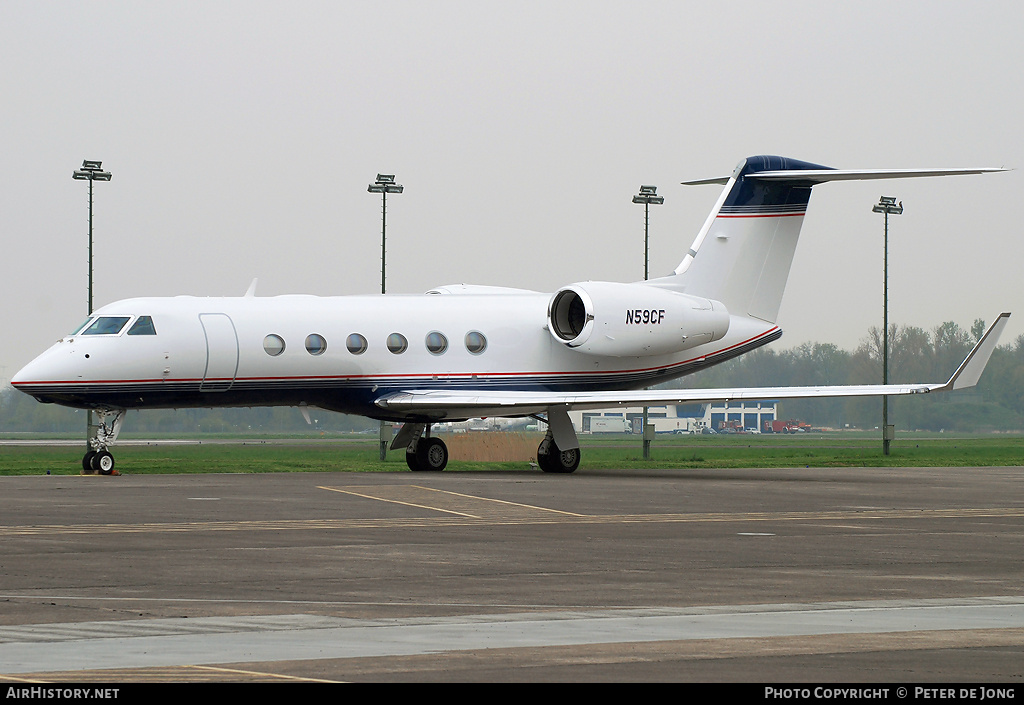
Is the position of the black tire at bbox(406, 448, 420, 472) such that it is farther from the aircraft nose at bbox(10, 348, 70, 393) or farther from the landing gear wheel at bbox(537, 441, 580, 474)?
the aircraft nose at bbox(10, 348, 70, 393)

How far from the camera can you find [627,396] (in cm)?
3089

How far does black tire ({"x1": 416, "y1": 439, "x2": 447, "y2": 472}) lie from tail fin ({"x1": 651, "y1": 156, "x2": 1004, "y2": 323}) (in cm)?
675

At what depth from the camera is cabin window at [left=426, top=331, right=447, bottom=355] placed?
32938 millimetres

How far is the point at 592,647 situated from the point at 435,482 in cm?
1884

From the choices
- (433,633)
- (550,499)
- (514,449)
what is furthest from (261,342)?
(433,633)

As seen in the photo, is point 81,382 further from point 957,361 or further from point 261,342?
point 957,361

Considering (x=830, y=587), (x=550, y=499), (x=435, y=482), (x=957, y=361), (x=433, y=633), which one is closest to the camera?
(x=433, y=633)

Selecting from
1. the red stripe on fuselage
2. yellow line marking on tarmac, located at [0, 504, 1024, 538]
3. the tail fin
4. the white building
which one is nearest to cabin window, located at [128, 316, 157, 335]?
the red stripe on fuselage

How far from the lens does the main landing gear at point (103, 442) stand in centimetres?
3019

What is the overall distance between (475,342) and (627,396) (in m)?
4.31

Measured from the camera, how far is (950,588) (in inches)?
508

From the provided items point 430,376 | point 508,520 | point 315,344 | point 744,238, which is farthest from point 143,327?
point 744,238

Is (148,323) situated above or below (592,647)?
above

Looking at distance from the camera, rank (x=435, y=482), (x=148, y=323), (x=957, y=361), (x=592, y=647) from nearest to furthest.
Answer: (x=592, y=647)
(x=435, y=482)
(x=148, y=323)
(x=957, y=361)
